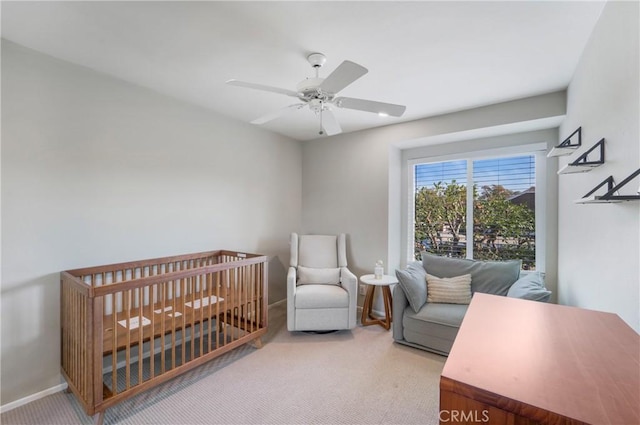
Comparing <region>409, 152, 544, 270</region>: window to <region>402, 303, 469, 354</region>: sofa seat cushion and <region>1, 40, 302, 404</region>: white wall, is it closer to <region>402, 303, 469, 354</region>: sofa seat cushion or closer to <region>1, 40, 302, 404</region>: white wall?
<region>402, 303, 469, 354</region>: sofa seat cushion

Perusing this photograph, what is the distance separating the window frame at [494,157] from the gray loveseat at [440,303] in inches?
16.6

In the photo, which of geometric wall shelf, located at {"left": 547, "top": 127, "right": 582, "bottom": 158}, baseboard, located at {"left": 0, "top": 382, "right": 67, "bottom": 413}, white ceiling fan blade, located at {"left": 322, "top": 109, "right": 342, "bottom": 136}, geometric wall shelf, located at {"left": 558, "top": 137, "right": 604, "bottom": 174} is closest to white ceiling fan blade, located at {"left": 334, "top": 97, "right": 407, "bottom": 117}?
white ceiling fan blade, located at {"left": 322, "top": 109, "right": 342, "bottom": 136}

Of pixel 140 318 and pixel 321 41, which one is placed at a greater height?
pixel 321 41

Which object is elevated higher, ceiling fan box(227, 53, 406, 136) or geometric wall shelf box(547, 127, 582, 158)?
ceiling fan box(227, 53, 406, 136)

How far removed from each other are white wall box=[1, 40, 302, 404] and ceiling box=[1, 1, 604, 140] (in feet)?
0.87

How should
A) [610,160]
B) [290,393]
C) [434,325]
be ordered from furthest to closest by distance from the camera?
[434,325] < [290,393] < [610,160]

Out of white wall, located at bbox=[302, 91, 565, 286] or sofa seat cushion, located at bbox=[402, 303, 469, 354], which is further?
white wall, located at bbox=[302, 91, 565, 286]

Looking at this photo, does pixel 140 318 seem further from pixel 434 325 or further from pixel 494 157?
pixel 494 157

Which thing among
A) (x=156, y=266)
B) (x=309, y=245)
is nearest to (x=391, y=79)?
(x=309, y=245)

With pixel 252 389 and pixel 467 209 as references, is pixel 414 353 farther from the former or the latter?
pixel 467 209

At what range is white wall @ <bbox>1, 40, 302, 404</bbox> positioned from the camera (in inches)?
74.9

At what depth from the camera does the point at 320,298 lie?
2957mm

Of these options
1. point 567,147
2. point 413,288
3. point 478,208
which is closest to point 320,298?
point 413,288

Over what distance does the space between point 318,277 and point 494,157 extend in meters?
2.50
